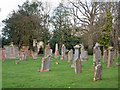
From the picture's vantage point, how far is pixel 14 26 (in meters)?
36.5

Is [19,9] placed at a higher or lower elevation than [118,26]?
higher

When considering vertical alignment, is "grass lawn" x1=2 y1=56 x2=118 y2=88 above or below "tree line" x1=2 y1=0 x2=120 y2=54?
below

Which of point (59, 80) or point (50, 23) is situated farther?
point (50, 23)

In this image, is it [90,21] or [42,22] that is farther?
[42,22]

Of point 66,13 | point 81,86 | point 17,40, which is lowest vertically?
point 81,86

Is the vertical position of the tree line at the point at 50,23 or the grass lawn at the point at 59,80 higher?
the tree line at the point at 50,23

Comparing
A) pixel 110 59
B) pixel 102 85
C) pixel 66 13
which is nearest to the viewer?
pixel 102 85

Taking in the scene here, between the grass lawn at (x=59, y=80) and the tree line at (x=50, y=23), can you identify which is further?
the tree line at (x=50, y=23)

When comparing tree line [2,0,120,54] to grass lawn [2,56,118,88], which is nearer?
grass lawn [2,56,118,88]

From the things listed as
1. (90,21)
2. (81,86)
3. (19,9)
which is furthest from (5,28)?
(81,86)

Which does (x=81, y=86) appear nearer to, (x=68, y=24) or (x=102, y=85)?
(x=102, y=85)

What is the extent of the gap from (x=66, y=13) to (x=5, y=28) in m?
12.4

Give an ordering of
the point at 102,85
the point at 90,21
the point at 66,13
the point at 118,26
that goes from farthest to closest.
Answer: the point at 66,13, the point at 90,21, the point at 118,26, the point at 102,85

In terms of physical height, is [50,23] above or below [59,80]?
above
